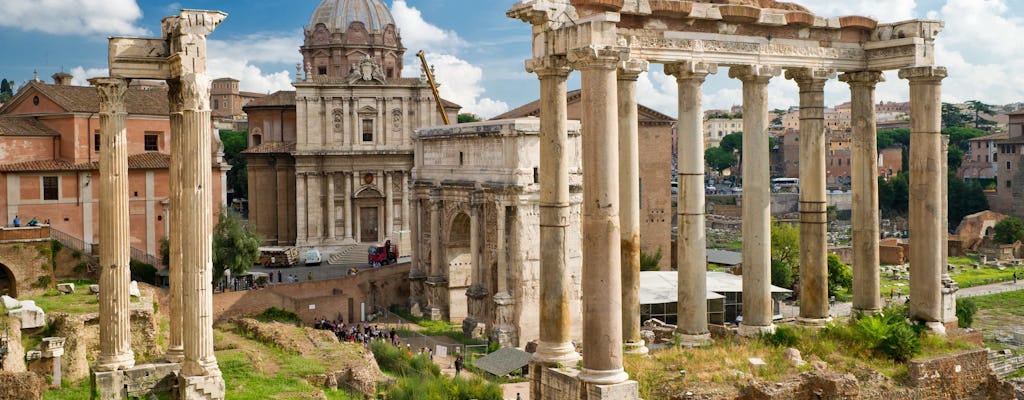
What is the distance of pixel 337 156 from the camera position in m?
48.9

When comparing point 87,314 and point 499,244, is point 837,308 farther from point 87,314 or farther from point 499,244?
point 87,314

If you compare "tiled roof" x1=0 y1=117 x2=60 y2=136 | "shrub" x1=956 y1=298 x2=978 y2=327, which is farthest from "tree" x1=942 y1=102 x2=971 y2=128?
"tiled roof" x1=0 y1=117 x2=60 y2=136

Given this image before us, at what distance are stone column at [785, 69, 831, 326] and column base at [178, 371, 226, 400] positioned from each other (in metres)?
9.94

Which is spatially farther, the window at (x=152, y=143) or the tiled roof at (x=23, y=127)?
the window at (x=152, y=143)

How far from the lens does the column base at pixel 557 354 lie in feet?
46.8

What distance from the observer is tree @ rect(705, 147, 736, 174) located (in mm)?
125812

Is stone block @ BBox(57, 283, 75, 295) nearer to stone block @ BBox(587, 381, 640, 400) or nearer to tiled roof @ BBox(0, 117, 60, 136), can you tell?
tiled roof @ BBox(0, 117, 60, 136)

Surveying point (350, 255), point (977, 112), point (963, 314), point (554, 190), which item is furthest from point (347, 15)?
point (977, 112)

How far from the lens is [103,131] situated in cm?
1673

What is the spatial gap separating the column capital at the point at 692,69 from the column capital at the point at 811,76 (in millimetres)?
2083

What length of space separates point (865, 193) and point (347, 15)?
42015 mm

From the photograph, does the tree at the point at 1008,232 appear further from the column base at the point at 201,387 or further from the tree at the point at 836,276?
the column base at the point at 201,387

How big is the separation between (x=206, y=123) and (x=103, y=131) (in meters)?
2.04

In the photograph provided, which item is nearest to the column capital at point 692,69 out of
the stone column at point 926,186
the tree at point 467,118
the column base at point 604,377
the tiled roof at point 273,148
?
the stone column at point 926,186
